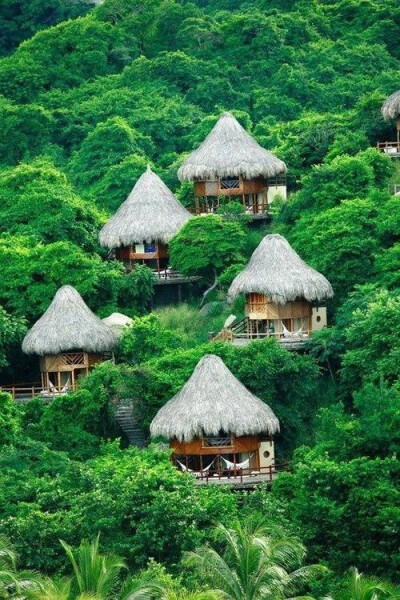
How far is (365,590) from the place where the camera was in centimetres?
4322

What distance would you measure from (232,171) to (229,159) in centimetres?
37

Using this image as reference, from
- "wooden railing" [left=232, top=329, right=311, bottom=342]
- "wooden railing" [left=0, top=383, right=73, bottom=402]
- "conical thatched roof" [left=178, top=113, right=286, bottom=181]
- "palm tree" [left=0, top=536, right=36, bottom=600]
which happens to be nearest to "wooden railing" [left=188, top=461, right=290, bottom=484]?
"wooden railing" [left=232, top=329, right=311, bottom=342]

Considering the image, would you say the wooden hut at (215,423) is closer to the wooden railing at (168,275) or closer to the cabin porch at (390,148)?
the wooden railing at (168,275)

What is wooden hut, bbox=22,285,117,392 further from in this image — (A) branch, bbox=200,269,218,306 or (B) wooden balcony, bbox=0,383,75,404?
(A) branch, bbox=200,269,218,306

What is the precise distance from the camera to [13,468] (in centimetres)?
4984

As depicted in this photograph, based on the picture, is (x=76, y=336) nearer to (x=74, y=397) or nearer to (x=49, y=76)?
(x=74, y=397)

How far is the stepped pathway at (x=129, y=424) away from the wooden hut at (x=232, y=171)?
31.9 feet

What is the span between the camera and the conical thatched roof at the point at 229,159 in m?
62.1

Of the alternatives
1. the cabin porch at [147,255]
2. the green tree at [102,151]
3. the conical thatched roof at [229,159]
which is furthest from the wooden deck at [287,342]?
the green tree at [102,151]

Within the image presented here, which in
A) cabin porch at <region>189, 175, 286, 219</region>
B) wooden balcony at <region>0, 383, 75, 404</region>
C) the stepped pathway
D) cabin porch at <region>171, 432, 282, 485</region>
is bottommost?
cabin porch at <region>171, 432, 282, 485</region>

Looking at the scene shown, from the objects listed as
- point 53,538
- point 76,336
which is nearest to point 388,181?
point 76,336

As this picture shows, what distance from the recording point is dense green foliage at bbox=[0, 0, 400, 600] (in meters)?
46.5

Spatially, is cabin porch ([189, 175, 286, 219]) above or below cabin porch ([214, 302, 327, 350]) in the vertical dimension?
above

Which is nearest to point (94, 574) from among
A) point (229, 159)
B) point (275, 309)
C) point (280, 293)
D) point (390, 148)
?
point (280, 293)
